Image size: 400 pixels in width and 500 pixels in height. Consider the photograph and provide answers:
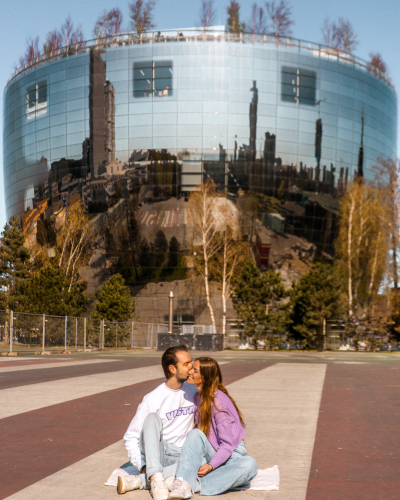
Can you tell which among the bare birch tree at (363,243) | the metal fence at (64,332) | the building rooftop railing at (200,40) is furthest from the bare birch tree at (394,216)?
the metal fence at (64,332)

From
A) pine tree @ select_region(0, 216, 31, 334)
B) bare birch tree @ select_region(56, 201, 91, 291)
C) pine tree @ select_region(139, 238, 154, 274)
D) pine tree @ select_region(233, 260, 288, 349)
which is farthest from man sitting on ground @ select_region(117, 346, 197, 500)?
bare birch tree @ select_region(56, 201, 91, 291)

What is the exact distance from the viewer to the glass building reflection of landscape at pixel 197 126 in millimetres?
59406

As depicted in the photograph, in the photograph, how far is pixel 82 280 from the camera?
61281 mm

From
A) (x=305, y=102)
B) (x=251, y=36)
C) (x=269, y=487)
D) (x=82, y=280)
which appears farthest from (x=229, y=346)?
(x=269, y=487)

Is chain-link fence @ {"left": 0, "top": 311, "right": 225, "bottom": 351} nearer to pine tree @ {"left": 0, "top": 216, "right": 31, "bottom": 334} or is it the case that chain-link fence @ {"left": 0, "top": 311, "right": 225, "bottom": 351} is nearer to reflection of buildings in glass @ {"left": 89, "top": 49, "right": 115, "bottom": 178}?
pine tree @ {"left": 0, "top": 216, "right": 31, "bottom": 334}

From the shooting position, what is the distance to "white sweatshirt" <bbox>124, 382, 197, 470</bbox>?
17.1ft

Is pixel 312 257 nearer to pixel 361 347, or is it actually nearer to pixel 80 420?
pixel 361 347

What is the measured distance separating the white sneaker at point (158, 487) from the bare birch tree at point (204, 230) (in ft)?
158

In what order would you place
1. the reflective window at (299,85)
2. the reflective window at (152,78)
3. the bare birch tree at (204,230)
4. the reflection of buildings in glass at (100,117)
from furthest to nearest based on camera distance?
the reflective window at (299,85) < the reflection of buildings in glass at (100,117) < the reflective window at (152,78) < the bare birch tree at (204,230)

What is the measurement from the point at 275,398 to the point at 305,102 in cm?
5416

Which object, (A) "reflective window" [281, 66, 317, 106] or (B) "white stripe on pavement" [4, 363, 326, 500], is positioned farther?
(A) "reflective window" [281, 66, 317, 106]

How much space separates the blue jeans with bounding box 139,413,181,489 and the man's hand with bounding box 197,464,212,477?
23 cm

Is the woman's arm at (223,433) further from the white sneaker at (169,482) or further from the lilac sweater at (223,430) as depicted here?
the white sneaker at (169,482)

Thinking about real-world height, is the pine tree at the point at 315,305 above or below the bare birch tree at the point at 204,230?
below
